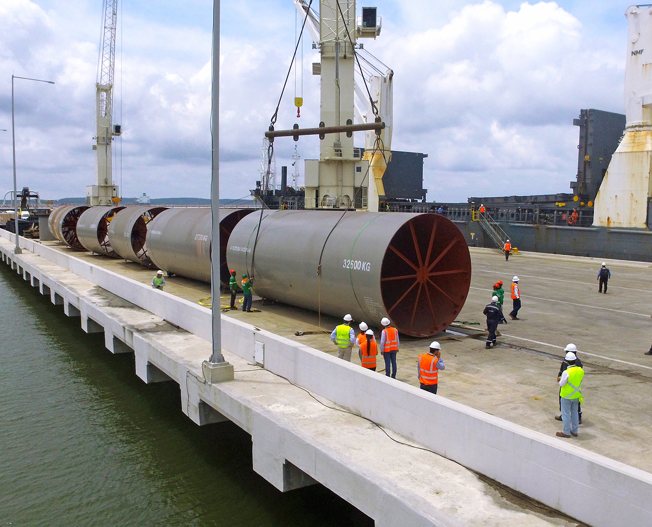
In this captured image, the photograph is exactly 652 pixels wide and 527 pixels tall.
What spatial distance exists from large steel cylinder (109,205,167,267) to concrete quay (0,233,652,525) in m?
15.0

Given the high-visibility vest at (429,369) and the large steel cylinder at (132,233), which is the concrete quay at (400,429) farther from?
the large steel cylinder at (132,233)

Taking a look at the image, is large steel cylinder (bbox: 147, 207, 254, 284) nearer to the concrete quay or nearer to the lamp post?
the concrete quay

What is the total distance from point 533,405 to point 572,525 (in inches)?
160

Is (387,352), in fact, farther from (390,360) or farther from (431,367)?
(431,367)

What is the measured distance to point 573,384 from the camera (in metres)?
8.71

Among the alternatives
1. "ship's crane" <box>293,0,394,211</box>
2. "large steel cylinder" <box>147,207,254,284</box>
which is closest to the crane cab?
"ship's crane" <box>293,0,394,211</box>

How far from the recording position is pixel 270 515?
10242mm

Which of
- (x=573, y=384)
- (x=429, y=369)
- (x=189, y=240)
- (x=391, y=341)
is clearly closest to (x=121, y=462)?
(x=391, y=341)

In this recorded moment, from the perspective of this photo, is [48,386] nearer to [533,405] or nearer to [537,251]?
[533,405]

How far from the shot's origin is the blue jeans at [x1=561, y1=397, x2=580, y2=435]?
29.5 ft

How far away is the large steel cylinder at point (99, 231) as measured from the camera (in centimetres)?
3647

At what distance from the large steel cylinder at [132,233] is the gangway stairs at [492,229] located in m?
26.8

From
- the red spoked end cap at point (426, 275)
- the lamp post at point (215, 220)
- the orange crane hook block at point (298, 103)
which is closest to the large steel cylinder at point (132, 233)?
the orange crane hook block at point (298, 103)

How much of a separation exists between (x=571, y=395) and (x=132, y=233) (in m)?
26.7
